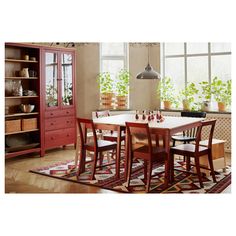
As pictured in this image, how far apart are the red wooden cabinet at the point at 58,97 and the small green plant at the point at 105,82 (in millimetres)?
723

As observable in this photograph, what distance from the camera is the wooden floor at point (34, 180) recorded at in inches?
168

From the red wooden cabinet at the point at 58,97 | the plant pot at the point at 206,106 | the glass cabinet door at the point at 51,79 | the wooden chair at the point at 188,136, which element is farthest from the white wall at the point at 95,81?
the wooden chair at the point at 188,136

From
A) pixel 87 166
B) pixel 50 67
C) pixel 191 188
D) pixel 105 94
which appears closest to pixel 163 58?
pixel 105 94

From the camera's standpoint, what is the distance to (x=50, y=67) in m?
6.37

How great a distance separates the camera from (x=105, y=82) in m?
7.33

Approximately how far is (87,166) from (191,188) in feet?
5.99

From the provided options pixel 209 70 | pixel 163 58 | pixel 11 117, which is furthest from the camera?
pixel 163 58

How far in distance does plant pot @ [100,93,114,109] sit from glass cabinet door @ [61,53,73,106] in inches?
32.3

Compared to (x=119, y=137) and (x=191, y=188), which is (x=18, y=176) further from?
(x=191, y=188)

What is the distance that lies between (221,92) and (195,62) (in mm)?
885

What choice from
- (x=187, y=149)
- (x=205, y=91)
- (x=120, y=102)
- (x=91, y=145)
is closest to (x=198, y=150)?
(x=187, y=149)

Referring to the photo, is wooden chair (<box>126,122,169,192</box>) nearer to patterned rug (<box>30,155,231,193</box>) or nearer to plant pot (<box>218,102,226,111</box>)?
patterned rug (<box>30,155,231,193</box>)

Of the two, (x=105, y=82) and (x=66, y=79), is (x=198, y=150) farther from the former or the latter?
(x=105, y=82)

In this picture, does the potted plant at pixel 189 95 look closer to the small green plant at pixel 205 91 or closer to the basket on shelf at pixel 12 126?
the small green plant at pixel 205 91
